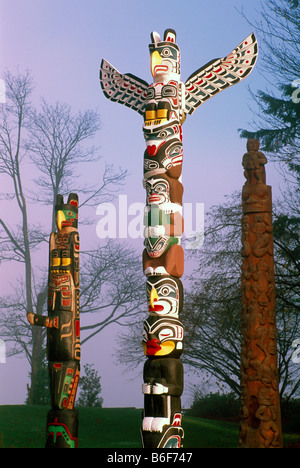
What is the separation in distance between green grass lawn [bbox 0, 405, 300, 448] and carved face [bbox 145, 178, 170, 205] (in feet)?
17.5

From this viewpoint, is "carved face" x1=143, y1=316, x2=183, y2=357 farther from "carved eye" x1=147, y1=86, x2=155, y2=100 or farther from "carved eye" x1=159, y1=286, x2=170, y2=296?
"carved eye" x1=147, y1=86, x2=155, y2=100

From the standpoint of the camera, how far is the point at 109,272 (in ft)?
60.6

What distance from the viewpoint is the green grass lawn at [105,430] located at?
39.8 feet

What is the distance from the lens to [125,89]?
10422 mm

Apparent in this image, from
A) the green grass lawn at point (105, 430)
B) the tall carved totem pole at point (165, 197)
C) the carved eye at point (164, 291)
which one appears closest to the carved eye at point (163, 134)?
the tall carved totem pole at point (165, 197)

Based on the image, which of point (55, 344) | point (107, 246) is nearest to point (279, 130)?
point (107, 246)

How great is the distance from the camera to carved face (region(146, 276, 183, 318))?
8125 millimetres

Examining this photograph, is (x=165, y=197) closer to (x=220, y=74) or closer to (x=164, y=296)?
(x=164, y=296)

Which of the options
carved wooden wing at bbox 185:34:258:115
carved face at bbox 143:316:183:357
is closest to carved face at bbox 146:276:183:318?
carved face at bbox 143:316:183:357

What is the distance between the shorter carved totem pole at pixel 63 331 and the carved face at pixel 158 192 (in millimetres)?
1936

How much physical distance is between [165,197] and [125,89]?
2.73 metres

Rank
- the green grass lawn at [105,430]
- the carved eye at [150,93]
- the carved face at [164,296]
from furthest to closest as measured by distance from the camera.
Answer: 1. the green grass lawn at [105,430]
2. the carved eye at [150,93]
3. the carved face at [164,296]

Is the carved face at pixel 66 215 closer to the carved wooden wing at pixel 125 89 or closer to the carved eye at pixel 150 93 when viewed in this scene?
the carved wooden wing at pixel 125 89
